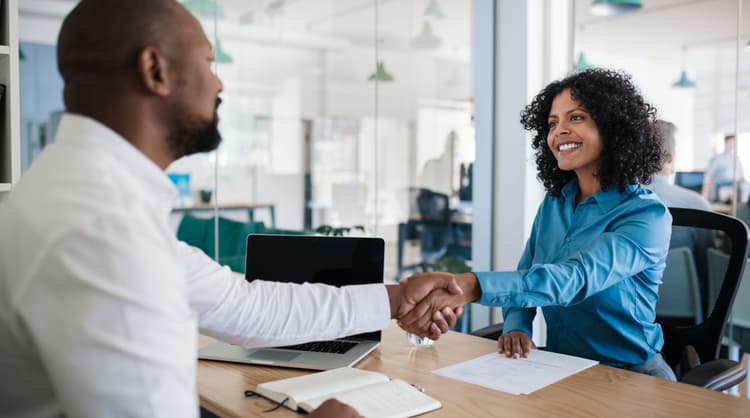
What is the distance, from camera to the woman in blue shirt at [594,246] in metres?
1.83

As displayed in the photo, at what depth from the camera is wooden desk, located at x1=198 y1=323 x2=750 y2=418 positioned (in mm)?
1406

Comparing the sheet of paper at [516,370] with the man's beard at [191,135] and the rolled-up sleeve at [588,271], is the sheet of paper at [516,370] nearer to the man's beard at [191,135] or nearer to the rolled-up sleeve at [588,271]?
the rolled-up sleeve at [588,271]

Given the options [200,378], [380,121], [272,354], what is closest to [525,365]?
[272,354]

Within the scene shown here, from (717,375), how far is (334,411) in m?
1.10

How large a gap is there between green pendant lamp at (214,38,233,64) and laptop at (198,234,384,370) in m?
1.98

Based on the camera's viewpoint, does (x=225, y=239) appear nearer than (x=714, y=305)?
No

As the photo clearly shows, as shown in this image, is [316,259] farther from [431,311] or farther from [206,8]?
[206,8]

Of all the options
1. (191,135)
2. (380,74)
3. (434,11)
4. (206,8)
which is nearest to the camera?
(191,135)

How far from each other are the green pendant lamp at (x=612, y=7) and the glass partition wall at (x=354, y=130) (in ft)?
2.38

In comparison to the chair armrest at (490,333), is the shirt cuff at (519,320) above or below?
above

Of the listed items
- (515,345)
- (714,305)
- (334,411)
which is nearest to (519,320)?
(515,345)

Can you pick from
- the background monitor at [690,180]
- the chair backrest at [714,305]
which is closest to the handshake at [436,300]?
the chair backrest at [714,305]

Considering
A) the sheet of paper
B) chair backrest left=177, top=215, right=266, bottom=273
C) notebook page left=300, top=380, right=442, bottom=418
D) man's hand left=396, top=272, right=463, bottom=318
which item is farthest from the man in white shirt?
chair backrest left=177, top=215, right=266, bottom=273

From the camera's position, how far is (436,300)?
1889 mm
